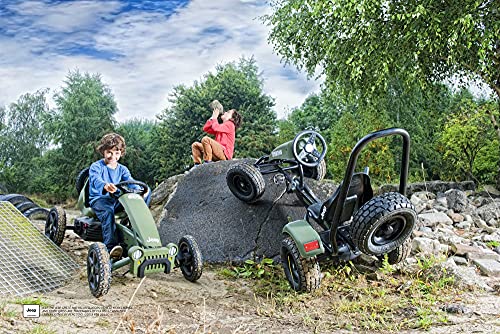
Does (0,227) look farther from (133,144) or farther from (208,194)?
(133,144)

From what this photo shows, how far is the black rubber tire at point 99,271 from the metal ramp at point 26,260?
22.8 inches

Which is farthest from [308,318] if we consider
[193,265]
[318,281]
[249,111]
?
[249,111]

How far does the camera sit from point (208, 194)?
22.3 feet

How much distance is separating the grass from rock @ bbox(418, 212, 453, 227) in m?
1.78

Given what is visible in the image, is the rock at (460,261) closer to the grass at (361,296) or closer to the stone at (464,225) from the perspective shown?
the grass at (361,296)

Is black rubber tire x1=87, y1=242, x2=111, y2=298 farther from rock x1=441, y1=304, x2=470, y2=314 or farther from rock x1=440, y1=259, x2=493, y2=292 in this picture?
rock x1=440, y1=259, x2=493, y2=292

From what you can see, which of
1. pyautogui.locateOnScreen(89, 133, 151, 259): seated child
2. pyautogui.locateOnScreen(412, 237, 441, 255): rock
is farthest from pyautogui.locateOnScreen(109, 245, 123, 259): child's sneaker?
pyautogui.locateOnScreen(412, 237, 441, 255): rock

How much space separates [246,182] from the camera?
6074 mm

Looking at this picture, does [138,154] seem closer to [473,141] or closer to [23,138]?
[23,138]

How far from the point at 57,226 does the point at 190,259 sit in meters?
1.78

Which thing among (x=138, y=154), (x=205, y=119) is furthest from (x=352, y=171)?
(x=138, y=154)

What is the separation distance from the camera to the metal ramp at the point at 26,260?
15.9 ft

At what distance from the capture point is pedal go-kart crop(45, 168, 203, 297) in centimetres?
450

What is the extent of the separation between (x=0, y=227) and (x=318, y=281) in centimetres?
332
